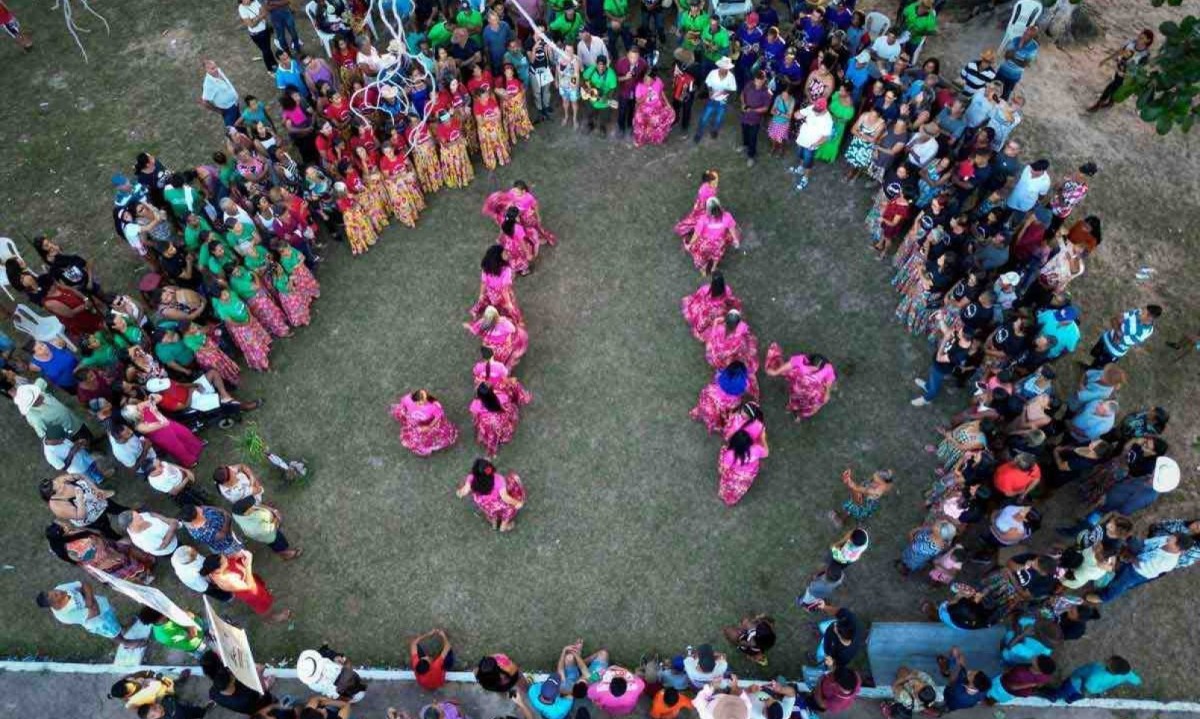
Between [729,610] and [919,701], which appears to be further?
[729,610]

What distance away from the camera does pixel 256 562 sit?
9820 mm

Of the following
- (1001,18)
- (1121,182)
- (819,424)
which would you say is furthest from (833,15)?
(819,424)

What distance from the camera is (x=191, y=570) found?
27.5 feet

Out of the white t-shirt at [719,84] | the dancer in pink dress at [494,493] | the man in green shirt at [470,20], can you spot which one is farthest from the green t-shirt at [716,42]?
the dancer in pink dress at [494,493]

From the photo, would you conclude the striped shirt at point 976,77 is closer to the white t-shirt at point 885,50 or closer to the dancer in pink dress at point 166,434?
the white t-shirt at point 885,50

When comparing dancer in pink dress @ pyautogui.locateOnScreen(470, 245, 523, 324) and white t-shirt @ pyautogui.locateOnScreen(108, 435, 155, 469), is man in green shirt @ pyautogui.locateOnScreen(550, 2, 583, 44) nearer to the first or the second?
dancer in pink dress @ pyautogui.locateOnScreen(470, 245, 523, 324)

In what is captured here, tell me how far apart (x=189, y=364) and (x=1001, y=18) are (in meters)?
15.2

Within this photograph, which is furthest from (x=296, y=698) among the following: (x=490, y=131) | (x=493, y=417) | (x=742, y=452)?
(x=490, y=131)

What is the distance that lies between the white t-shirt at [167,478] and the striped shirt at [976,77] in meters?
12.6

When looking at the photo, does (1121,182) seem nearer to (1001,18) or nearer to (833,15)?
(1001,18)

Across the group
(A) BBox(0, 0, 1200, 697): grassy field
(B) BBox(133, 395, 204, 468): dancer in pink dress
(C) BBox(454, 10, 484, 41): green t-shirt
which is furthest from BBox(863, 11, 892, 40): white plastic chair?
(B) BBox(133, 395, 204, 468): dancer in pink dress

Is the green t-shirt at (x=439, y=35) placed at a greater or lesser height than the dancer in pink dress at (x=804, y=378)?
greater

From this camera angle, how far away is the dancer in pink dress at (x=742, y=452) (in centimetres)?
903

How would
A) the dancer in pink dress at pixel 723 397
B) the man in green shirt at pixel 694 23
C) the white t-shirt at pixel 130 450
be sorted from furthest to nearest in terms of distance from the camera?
the man in green shirt at pixel 694 23, the dancer in pink dress at pixel 723 397, the white t-shirt at pixel 130 450
